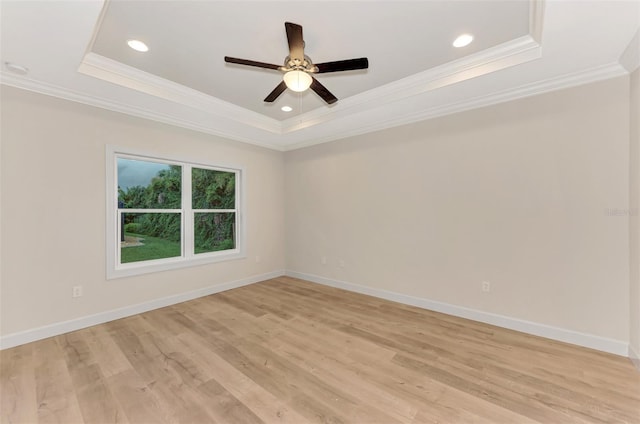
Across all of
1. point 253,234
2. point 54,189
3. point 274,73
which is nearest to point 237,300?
point 253,234

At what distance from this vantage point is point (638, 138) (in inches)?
90.0

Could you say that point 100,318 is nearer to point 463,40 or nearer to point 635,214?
point 463,40

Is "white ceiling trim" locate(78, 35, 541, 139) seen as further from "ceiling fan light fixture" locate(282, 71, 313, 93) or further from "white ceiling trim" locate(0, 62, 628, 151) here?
"ceiling fan light fixture" locate(282, 71, 313, 93)

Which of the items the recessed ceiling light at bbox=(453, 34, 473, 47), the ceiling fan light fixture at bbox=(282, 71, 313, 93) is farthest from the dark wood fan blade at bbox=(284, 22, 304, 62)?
the recessed ceiling light at bbox=(453, 34, 473, 47)

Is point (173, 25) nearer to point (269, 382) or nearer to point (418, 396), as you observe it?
point (269, 382)

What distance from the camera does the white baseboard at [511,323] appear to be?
97.7 inches

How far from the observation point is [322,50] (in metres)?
2.59

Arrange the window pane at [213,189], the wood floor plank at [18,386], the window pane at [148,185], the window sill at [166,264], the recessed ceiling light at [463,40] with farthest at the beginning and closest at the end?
the window pane at [213,189] < the window pane at [148,185] < the window sill at [166,264] < the recessed ceiling light at [463,40] < the wood floor plank at [18,386]

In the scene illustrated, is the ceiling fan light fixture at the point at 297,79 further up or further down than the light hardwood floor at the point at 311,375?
further up

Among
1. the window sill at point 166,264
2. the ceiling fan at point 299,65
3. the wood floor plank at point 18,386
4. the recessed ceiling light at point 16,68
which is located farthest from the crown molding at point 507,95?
the wood floor plank at point 18,386

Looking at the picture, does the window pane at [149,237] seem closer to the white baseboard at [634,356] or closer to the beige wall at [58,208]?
the beige wall at [58,208]

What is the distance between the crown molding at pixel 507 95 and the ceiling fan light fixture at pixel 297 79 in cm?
193

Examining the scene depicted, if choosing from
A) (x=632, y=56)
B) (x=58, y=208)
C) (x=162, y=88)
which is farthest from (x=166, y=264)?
(x=632, y=56)

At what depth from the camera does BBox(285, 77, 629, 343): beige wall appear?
8.27 ft
